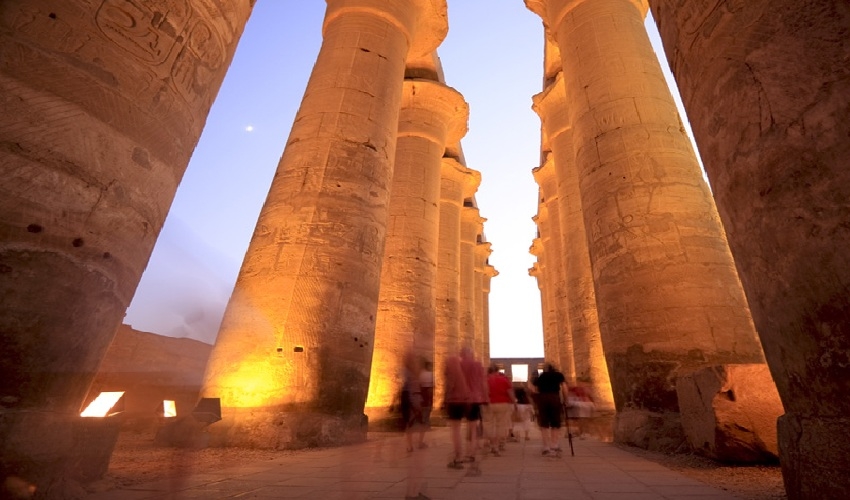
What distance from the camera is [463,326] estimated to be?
60.8 ft

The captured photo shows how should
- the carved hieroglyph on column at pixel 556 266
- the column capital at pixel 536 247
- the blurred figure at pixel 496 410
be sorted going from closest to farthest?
1. the blurred figure at pixel 496 410
2. the carved hieroglyph on column at pixel 556 266
3. the column capital at pixel 536 247

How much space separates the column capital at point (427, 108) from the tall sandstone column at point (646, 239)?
246 inches

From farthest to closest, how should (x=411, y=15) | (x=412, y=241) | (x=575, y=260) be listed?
(x=575, y=260) → (x=412, y=241) → (x=411, y=15)

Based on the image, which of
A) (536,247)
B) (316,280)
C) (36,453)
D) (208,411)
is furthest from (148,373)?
(536,247)

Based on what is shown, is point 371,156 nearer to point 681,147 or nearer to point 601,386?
point 681,147

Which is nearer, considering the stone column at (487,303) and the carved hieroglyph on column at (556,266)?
the carved hieroglyph on column at (556,266)

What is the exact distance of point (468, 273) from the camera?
2042 cm

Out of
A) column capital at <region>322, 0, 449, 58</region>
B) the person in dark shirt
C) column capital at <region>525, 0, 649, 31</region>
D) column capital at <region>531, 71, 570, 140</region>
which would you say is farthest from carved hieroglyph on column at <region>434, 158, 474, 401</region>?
column capital at <region>525, 0, 649, 31</region>

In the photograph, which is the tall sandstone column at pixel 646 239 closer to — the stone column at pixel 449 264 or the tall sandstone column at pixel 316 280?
the tall sandstone column at pixel 316 280

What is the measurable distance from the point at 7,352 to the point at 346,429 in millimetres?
4975

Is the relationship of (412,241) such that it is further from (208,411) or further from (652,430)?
(652,430)

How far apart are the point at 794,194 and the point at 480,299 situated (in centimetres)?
2323

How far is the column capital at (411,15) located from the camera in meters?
9.77

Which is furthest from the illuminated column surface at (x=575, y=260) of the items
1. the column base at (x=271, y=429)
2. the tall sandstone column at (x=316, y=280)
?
the column base at (x=271, y=429)
